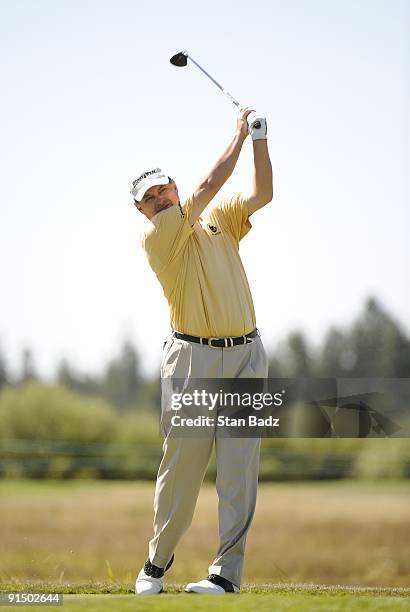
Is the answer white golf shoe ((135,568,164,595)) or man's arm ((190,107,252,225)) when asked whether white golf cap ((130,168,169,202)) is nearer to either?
man's arm ((190,107,252,225))

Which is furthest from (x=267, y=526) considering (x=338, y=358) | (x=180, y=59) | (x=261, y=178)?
(x=261, y=178)

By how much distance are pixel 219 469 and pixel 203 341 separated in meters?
0.59

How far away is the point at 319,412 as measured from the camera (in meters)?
6.78

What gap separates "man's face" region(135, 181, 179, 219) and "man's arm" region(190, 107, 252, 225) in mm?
155

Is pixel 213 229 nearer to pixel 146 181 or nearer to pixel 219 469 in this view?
pixel 146 181

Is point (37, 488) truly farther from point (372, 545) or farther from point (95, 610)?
point (95, 610)

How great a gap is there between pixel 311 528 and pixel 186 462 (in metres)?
29.8

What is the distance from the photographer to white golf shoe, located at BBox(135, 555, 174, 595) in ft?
16.4

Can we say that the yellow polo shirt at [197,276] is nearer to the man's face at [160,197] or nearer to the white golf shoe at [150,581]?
the man's face at [160,197]

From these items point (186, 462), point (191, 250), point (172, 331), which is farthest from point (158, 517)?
point (191, 250)

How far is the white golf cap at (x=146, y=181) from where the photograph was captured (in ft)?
16.4

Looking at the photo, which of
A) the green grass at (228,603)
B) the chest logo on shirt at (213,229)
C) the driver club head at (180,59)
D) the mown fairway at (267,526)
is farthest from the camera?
the mown fairway at (267,526)

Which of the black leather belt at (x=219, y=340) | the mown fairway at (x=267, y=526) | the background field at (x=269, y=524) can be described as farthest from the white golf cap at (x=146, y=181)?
the background field at (x=269, y=524)

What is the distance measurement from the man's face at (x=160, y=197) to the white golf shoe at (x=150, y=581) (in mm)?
1647
